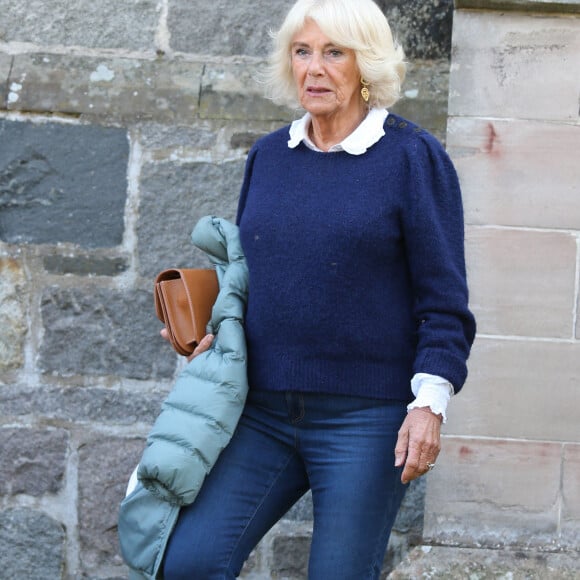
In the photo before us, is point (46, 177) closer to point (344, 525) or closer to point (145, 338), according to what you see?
point (145, 338)

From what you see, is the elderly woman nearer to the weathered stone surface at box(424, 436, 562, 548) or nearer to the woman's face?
the woman's face

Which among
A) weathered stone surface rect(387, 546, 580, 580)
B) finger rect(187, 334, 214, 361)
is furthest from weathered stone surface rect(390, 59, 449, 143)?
weathered stone surface rect(387, 546, 580, 580)

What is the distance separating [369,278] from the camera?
2.32 metres

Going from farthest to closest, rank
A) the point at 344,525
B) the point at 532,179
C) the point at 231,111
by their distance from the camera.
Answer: the point at 231,111
the point at 532,179
the point at 344,525

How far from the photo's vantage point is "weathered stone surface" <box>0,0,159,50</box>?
131 inches

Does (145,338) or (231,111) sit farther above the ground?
(231,111)

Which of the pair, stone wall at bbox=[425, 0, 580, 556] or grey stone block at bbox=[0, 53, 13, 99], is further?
grey stone block at bbox=[0, 53, 13, 99]

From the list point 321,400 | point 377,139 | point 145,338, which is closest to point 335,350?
point 321,400

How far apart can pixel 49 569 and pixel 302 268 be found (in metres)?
1.61

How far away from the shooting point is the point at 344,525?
7.52ft

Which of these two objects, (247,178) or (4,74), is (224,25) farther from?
(247,178)

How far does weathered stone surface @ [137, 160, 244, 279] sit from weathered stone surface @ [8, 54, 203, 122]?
17cm

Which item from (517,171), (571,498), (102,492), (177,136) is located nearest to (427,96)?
(517,171)

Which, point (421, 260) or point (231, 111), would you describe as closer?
point (421, 260)
